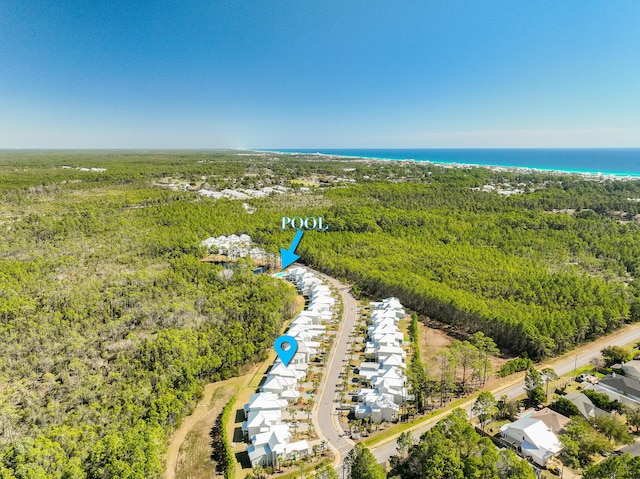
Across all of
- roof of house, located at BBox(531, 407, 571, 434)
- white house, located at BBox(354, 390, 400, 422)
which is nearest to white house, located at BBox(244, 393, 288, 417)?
white house, located at BBox(354, 390, 400, 422)

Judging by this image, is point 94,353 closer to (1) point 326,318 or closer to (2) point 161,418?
(2) point 161,418

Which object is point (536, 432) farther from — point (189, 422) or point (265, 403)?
point (189, 422)

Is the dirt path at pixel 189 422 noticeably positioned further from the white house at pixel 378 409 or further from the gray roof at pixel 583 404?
the gray roof at pixel 583 404

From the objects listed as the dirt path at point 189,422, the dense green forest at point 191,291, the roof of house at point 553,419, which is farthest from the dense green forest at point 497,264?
the dirt path at point 189,422

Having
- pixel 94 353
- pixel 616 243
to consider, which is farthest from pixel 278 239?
pixel 616 243

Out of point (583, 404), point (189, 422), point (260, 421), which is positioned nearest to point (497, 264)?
point (583, 404)
